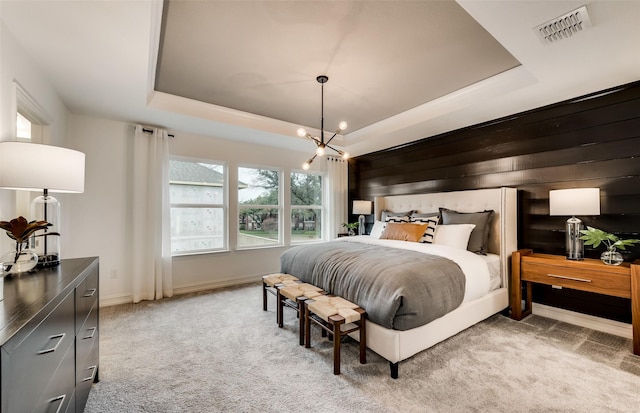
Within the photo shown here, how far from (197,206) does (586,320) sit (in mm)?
4979

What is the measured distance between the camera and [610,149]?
264 centimetres

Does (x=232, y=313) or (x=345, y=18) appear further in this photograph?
(x=232, y=313)

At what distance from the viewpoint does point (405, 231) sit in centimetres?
359

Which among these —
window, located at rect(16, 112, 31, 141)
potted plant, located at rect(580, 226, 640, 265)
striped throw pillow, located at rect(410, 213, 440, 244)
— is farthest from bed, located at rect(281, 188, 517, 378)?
window, located at rect(16, 112, 31, 141)

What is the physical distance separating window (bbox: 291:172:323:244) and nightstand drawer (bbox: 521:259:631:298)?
356cm

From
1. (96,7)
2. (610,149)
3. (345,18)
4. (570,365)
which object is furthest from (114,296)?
(610,149)

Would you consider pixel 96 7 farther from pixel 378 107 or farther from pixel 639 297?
pixel 639 297

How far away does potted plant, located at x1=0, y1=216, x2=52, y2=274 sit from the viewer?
1.34 metres

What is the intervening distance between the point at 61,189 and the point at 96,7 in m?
1.10

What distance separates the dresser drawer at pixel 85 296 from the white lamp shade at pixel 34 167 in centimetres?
58

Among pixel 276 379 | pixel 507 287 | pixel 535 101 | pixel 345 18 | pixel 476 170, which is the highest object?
pixel 345 18

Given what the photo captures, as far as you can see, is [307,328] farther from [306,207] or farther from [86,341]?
[306,207]

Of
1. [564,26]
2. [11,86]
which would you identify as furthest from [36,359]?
[564,26]

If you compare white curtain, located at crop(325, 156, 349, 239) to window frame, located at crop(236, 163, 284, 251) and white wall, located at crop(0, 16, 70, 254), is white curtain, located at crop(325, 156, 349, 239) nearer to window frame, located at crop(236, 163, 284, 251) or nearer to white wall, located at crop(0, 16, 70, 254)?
window frame, located at crop(236, 163, 284, 251)
